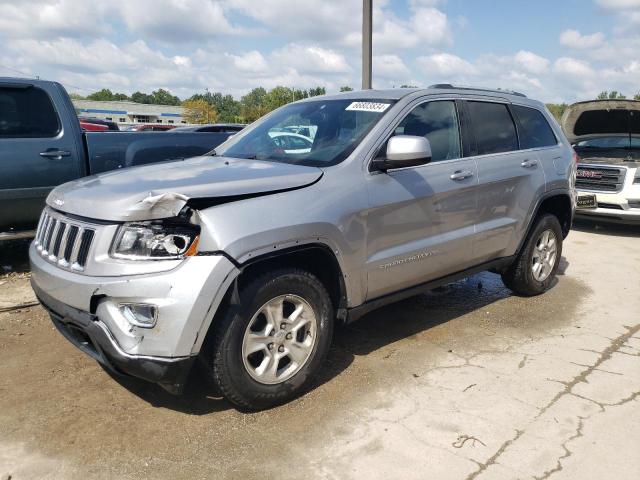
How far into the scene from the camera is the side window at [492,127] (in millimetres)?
4406

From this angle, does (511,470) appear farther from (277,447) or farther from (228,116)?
(228,116)

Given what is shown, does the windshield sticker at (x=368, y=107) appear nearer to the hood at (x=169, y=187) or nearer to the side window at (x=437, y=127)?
the side window at (x=437, y=127)

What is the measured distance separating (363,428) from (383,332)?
146 centimetres

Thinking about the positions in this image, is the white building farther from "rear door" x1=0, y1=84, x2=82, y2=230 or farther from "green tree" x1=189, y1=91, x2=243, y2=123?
"rear door" x1=0, y1=84, x2=82, y2=230

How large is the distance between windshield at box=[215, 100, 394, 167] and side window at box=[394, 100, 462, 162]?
8.6 inches

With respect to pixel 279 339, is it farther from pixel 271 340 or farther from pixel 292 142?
pixel 292 142

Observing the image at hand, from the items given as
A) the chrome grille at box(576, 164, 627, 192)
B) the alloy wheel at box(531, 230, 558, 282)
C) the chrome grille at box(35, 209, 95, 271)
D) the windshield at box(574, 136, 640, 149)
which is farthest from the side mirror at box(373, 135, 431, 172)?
the windshield at box(574, 136, 640, 149)

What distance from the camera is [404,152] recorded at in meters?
3.36

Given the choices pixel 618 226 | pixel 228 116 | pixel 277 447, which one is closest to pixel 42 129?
pixel 277 447

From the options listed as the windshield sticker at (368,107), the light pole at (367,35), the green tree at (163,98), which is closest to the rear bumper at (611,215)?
the light pole at (367,35)

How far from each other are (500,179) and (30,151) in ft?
14.6

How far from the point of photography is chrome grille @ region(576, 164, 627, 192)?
8.43 m

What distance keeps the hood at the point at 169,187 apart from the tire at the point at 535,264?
2617 millimetres

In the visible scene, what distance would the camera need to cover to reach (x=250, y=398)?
300 centimetres
